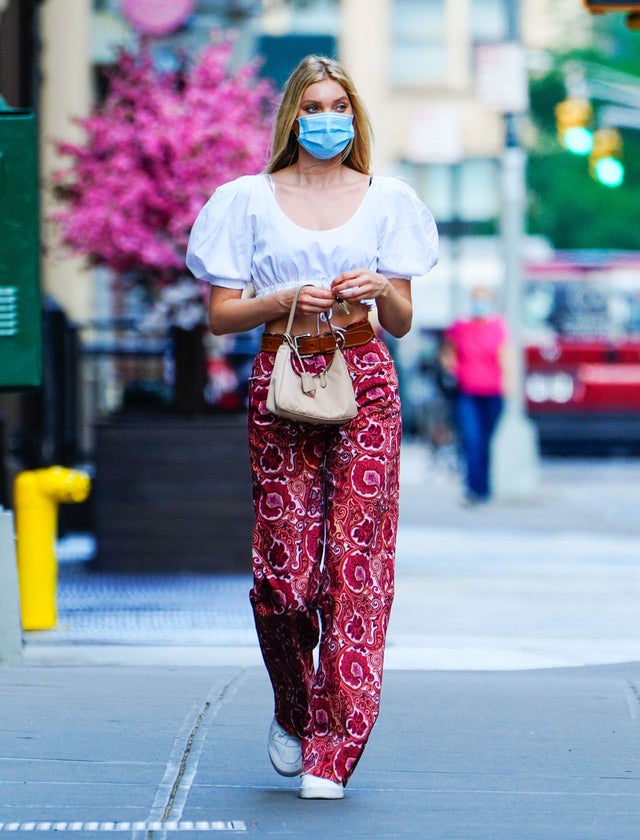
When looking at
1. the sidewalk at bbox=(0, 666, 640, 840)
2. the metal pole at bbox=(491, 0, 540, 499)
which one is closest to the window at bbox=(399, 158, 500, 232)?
the metal pole at bbox=(491, 0, 540, 499)

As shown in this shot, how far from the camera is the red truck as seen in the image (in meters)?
22.2

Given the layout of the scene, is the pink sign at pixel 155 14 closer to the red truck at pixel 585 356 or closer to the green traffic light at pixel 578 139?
the green traffic light at pixel 578 139

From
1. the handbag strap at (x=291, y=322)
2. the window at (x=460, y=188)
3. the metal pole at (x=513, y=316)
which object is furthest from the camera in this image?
the window at (x=460, y=188)

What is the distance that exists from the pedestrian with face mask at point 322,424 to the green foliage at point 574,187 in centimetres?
2880

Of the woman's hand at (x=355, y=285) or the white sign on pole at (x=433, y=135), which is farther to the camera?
the white sign on pole at (x=433, y=135)

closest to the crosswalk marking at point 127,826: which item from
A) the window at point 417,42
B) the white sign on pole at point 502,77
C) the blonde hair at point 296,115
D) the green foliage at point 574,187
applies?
the blonde hair at point 296,115

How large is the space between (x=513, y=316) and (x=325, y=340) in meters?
12.1

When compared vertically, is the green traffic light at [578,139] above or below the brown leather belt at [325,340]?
above

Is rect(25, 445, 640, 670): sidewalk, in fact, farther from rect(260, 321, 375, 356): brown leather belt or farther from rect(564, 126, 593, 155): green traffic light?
rect(564, 126, 593, 155): green traffic light

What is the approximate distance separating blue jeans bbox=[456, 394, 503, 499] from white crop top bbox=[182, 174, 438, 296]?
1038 cm

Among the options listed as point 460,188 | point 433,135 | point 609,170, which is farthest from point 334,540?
point 460,188

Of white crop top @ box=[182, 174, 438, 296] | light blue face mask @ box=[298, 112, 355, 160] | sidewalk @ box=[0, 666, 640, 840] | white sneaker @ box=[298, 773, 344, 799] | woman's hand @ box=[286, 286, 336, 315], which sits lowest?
sidewalk @ box=[0, 666, 640, 840]

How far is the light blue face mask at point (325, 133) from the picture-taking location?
431cm

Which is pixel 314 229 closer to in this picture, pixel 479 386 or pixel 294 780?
pixel 294 780
